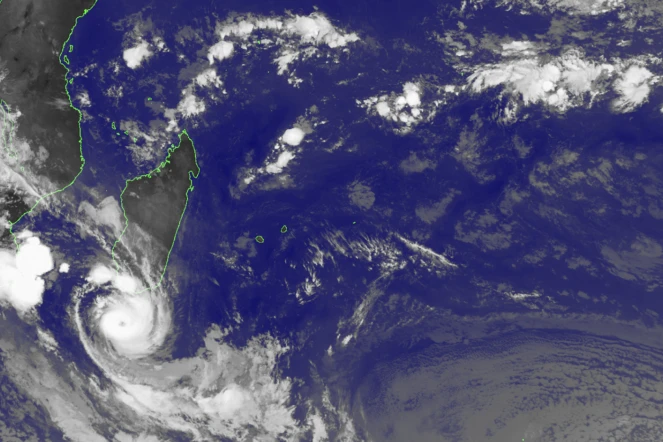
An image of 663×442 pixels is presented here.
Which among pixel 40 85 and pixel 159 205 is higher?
pixel 40 85

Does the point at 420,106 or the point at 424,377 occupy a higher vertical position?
the point at 420,106

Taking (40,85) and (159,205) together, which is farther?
(40,85)

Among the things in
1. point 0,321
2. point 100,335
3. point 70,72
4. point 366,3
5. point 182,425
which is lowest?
point 182,425

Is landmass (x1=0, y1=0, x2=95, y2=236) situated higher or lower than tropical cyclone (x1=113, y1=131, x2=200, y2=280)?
higher

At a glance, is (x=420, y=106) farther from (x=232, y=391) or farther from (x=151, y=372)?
(x=151, y=372)

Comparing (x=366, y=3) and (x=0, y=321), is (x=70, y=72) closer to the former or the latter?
(x=0, y=321)

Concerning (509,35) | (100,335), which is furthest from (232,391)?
(509,35)

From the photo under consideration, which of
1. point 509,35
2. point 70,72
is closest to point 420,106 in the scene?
point 509,35
